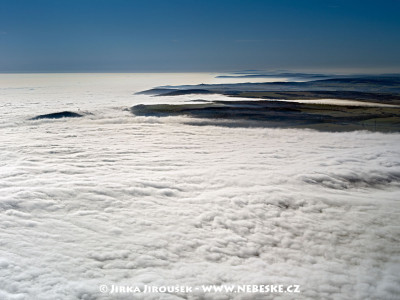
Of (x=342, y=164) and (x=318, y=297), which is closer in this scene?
(x=318, y=297)

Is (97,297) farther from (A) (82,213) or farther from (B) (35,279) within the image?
(A) (82,213)

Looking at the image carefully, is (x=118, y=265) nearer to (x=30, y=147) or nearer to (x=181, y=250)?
(x=181, y=250)

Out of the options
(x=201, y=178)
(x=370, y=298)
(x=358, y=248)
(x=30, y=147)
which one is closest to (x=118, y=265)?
(x=370, y=298)

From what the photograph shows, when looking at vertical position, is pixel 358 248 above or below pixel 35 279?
below

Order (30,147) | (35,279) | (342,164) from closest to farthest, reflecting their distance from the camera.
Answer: (35,279), (342,164), (30,147)

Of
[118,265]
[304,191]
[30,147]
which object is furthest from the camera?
[30,147]

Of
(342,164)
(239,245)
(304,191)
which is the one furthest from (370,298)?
(342,164)
